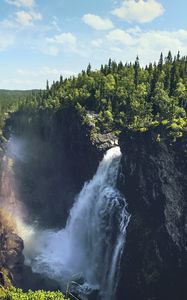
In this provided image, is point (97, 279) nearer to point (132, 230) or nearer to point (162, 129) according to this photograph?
point (132, 230)

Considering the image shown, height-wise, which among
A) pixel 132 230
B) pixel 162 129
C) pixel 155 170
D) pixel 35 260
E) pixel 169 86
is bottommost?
pixel 35 260

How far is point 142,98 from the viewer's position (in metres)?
127

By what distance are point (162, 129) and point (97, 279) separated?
32.6 m

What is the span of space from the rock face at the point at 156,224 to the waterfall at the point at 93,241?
3.65m

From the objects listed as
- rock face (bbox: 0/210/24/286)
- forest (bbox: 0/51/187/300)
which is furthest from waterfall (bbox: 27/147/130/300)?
rock face (bbox: 0/210/24/286)

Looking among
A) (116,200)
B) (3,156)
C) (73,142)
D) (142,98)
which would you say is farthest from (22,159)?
(116,200)

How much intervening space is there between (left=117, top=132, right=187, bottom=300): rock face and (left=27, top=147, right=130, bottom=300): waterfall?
3653mm

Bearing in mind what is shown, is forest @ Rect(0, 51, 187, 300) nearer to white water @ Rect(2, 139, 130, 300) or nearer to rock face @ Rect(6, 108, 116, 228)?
rock face @ Rect(6, 108, 116, 228)

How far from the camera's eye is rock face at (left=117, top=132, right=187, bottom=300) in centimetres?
7844

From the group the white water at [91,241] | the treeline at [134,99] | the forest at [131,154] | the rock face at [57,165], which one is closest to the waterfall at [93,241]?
the white water at [91,241]

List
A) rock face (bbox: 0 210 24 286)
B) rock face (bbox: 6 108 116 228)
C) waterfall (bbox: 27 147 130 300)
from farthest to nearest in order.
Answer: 1. rock face (bbox: 6 108 116 228)
2. rock face (bbox: 0 210 24 286)
3. waterfall (bbox: 27 147 130 300)

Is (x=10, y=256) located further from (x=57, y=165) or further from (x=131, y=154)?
(x=57, y=165)

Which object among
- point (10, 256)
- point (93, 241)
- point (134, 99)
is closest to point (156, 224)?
point (93, 241)

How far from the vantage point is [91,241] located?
9938 cm
